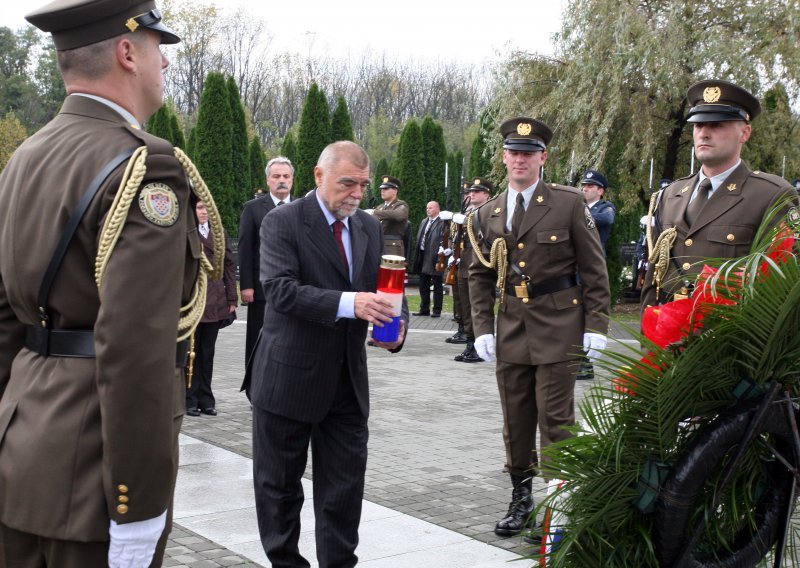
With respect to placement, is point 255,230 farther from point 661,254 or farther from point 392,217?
point 392,217

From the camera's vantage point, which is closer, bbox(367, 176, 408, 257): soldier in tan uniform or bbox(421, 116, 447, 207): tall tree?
bbox(367, 176, 408, 257): soldier in tan uniform

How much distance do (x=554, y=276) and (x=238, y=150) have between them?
24.0 metres

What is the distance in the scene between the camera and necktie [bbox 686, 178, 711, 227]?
182 inches

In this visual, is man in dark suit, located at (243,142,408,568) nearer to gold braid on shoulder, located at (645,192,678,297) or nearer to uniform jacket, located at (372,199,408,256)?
gold braid on shoulder, located at (645,192,678,297)

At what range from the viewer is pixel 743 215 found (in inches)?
174

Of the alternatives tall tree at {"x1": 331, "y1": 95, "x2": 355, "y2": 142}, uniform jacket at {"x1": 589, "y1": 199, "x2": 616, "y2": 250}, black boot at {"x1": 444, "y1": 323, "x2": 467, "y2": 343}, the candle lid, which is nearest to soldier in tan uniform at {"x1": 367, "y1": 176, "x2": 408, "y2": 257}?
black boot at {"x1": 444, "y1": 323, "x2": 467, "y2": 343}

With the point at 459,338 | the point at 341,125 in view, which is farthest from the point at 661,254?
the point at 341,125

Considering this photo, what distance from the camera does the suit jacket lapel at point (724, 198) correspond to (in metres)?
4.47

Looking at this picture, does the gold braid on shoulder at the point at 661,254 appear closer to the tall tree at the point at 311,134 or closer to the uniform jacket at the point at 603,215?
the uniform jacket at the point at 603,215

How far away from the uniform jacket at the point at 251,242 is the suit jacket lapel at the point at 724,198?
15.0ft

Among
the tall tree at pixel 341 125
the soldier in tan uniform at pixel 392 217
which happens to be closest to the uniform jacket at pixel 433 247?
the soldier in tan uniform at pixel 392 217

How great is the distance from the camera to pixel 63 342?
2355 millimetres

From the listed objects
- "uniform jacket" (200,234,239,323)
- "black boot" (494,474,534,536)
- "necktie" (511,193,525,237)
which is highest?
"necktie" (511,193,525,237)

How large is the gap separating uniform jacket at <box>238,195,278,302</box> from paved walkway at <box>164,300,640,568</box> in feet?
3.94
